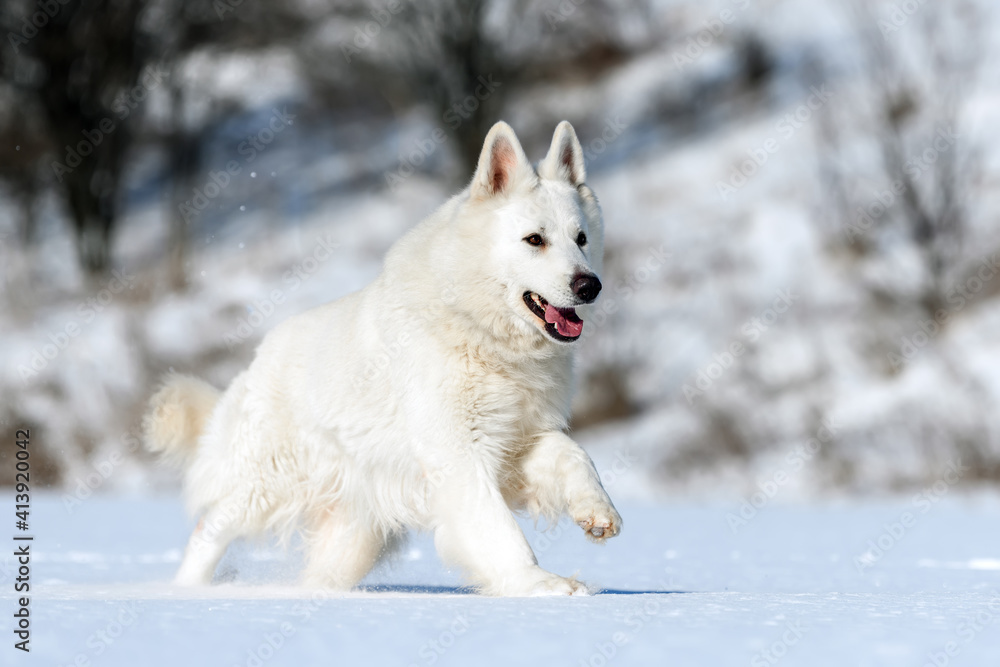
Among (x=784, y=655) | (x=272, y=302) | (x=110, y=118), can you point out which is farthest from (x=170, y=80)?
(x=784, y=655)

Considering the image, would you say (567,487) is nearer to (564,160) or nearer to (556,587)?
(556,587)

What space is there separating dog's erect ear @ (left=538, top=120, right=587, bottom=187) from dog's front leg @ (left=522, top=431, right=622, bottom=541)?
1045mm

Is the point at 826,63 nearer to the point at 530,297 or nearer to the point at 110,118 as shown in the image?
the point at 110,118

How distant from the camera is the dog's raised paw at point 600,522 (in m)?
3.69

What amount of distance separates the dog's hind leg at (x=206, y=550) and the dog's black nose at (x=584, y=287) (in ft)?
6.69

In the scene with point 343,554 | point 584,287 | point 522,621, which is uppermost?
point 584,287

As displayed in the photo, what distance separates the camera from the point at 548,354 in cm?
425

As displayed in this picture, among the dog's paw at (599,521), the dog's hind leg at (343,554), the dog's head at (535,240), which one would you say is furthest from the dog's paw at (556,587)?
the dog's hind leg at (343,554)

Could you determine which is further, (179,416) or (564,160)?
(179,416)

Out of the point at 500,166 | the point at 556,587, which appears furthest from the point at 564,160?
the point at 556,587

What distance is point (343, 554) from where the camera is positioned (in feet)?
16.4

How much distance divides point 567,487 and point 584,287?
2.34 ft

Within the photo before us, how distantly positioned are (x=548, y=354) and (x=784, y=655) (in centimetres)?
178

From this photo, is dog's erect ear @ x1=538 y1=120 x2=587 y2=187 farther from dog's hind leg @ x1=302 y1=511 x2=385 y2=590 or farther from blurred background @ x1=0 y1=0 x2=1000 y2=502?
blurred background @ x1=0 y1=0 x2=1000 y2=502
